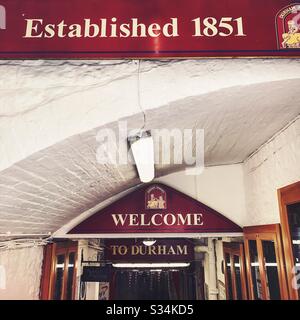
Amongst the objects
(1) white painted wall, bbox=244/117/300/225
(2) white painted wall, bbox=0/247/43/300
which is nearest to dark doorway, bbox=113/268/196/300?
(1) white painted wall, bbox=244/117/300/225

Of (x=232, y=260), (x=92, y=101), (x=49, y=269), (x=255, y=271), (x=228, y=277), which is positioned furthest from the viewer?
(x=228, y=277)

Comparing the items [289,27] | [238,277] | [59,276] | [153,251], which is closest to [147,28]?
[289,27]

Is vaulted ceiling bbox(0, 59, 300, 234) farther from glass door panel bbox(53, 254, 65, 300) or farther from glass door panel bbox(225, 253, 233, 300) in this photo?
glass door panel bbox(225, 253, 233, 300)

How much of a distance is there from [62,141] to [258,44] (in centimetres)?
151

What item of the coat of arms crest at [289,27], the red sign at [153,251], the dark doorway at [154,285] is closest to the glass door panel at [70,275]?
the red sign at [153,251]

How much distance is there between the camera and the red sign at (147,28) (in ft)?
6.77

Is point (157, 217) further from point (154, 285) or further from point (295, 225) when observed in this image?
point (154, 285)

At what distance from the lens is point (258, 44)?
6.86 feet

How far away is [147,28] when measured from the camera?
2.15 m

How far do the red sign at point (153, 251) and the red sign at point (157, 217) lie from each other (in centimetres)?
151

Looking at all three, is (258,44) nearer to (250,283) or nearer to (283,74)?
(283,74)

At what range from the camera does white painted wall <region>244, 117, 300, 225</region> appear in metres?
2.75

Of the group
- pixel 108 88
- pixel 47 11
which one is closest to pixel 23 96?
pixel 108 88

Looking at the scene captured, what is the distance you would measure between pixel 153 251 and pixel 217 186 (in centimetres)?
196
